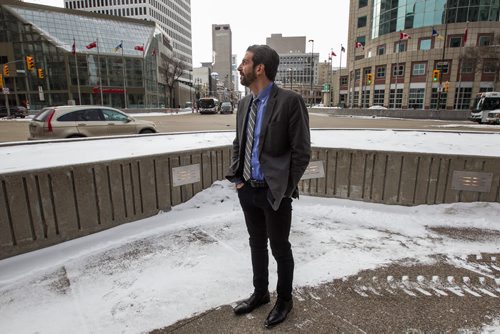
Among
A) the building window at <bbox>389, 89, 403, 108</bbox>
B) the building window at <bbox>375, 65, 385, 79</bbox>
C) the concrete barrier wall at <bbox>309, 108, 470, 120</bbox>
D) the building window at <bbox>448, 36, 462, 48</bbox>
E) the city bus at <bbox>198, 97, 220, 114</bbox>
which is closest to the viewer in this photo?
the concrete barrier wall at <bbox>309, 108, 470, 120</bbox>

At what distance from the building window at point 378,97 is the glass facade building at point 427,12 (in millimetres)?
10398

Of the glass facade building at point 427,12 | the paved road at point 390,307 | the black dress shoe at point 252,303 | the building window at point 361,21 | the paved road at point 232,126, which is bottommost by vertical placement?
the paved road at point 390,307

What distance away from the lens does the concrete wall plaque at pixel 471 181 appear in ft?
15.9

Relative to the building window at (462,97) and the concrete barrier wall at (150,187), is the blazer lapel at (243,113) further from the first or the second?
the building window at (462,97)

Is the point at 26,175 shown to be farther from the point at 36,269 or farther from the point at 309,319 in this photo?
the point at 309,319

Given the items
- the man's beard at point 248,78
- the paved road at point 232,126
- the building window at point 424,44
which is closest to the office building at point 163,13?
the building window at point 424,44

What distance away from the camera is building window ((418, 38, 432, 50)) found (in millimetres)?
51969

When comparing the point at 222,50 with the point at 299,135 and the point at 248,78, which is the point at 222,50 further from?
the point at 299,135

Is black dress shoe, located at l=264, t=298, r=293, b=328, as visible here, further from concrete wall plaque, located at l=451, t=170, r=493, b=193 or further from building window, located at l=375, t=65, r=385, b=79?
building window, located at l=375, t=65, r=385, b=79

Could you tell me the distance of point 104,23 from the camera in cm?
6475

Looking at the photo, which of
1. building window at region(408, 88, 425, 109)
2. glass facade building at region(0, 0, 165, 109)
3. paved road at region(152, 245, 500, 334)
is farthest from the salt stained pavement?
building window at region(408, 88, 425, 109)

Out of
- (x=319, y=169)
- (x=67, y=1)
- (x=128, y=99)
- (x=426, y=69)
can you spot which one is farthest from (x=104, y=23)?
(x=319, y=169)

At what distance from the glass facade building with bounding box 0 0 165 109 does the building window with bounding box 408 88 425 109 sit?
46.0 m

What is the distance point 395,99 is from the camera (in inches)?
2212
